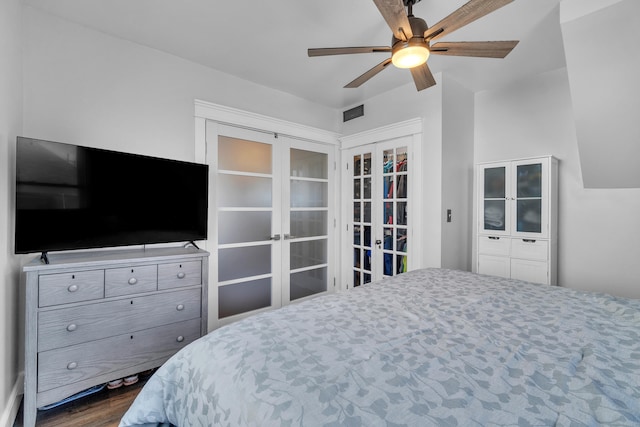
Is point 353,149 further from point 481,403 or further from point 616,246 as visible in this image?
point 481,403

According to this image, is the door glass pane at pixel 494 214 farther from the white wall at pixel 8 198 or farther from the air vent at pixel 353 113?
the white wall at pixel 8 198

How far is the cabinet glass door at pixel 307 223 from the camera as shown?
11.3ft

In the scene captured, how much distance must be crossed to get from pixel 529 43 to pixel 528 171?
110 centimetres

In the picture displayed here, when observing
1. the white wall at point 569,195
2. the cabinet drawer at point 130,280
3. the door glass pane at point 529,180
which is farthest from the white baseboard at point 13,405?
the white wall at point 569,195

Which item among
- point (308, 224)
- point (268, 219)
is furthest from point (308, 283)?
point (268, 219)

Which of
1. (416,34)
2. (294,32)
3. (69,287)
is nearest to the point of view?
(416,34)

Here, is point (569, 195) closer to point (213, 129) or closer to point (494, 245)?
point (494, 245)

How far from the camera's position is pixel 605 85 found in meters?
2.03

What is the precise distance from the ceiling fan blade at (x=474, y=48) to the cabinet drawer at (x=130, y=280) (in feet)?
7.58

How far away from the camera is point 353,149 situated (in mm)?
3748

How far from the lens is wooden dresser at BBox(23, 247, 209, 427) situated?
1592 mm

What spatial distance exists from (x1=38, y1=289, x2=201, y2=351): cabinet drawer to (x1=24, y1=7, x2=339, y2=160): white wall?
1232mm

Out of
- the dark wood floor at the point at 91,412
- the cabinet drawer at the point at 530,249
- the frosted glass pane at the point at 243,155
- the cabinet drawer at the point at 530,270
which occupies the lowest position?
the dark wood floor at the point at 91,412

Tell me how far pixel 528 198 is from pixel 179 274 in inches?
123
